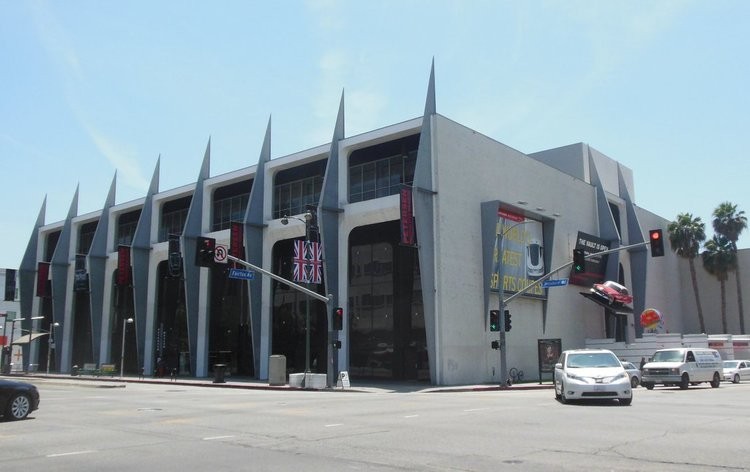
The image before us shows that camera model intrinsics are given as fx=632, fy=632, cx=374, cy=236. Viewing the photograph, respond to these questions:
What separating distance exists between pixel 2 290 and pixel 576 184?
243ft

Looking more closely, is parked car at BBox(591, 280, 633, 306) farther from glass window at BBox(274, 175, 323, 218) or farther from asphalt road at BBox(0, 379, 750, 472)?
asphalt road at BBox(0, 379, 750, 472)

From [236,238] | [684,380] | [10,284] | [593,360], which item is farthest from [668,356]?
[10,284]

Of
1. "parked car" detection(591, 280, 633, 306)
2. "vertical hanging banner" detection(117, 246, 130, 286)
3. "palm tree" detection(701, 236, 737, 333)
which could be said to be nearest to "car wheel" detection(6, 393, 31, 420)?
"parked car" detection(591, 280, 633, 306)

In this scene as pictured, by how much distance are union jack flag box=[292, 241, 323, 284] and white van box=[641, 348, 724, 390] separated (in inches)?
710

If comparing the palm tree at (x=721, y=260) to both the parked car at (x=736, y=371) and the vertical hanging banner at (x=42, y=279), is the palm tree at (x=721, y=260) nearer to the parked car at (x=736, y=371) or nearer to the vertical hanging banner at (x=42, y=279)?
the parked car at (x=736, y=371)

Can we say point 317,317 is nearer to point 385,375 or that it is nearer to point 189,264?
point 385,375

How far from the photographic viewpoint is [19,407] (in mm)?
14672

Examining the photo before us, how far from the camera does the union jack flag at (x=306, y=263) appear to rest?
3591 centimetres

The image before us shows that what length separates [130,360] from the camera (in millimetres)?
59562

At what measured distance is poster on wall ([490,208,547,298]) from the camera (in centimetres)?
3979

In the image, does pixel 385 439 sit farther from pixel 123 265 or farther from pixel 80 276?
pixel 80 276

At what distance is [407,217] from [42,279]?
47597 mm

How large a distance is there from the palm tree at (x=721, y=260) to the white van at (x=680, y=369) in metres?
35.8

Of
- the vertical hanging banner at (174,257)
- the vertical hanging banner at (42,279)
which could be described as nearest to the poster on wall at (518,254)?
the vertical hanging banner at (174,257)
